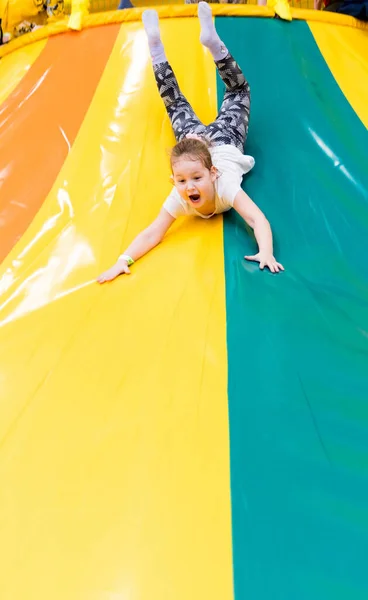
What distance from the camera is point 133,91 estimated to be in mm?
2252

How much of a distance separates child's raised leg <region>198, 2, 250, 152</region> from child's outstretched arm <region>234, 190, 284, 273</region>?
1.15 ft

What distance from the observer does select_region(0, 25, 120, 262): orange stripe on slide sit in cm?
190

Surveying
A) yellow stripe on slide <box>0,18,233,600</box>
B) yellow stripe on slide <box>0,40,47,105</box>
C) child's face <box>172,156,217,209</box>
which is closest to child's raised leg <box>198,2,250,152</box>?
yellow stripe on slide <box>0,18,233,600</box>

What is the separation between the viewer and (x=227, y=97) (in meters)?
2.02

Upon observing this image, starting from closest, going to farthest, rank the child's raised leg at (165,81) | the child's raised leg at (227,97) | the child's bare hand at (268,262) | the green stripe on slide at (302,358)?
the green stripe on slide at (302,358)
the child's bare hand at (268,262)
the child's raised leg at (227,97)
the child's raised leg at (165,81)

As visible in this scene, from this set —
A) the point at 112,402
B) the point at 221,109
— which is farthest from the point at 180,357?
the point at 221,109

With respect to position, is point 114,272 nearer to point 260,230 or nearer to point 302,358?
point 260,230

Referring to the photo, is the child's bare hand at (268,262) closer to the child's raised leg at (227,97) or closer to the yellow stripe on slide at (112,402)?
the yellow stripe on slide at (112,402)

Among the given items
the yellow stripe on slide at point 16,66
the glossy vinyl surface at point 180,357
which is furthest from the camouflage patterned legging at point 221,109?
the yellow stripe on slide at point 16,66

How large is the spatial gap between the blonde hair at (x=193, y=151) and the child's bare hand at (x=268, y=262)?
291 mm

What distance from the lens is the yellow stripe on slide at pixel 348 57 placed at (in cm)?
223

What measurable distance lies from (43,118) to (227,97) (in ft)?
2.32

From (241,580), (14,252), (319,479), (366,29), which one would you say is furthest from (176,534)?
(366,29)

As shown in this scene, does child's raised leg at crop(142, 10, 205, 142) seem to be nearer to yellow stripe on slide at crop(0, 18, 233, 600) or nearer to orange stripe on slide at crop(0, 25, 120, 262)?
yellow stripe on slide at crop(0, 18, 233, 600)
